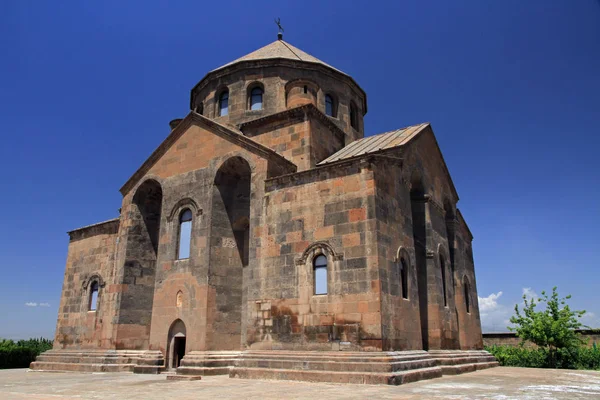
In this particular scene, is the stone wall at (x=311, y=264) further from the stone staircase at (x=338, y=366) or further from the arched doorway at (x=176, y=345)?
the arched doorway at (x=176, y=345)

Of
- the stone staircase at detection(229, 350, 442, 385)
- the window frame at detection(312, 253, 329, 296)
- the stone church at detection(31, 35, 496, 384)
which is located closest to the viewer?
the stone staircase at detection(229, 350, 442, 385)

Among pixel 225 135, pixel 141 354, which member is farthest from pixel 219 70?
pixel 141 354

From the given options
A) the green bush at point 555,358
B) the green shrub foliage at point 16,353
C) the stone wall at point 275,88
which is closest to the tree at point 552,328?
the green bush at point 555,358

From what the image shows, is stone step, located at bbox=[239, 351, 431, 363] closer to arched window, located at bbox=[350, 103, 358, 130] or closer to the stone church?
the stone church

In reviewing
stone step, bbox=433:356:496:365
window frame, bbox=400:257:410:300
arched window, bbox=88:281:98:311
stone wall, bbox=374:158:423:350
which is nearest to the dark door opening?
arched window, bbox=88:281:98:311

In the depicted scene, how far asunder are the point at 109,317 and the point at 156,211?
4.21 metres

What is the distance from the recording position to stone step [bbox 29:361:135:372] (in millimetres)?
15297

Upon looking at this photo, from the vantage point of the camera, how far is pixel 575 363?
1908 cm

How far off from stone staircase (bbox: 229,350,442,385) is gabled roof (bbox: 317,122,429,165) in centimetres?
602

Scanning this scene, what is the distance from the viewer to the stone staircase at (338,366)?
34.6ft

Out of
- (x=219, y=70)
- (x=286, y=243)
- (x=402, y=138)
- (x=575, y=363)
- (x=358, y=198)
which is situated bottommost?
(x=575, y=363)

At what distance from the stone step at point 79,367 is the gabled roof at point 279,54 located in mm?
12889

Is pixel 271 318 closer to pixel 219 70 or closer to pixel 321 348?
pixel 321 348

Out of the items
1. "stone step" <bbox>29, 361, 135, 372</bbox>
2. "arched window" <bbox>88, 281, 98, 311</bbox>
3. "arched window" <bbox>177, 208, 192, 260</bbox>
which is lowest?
"stone step" <bbox>29, 361, 135, 372</bbox>
